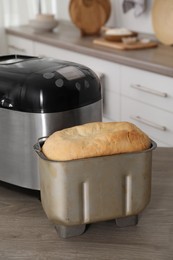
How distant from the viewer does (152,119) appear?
2.62 m

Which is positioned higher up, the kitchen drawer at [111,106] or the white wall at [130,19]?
Answer: the white wall at [130,19]

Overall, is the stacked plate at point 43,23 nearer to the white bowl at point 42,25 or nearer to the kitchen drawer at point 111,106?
the white bowl at point 42,25

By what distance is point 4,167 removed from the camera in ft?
3.73

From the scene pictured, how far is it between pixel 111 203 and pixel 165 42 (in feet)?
7.11

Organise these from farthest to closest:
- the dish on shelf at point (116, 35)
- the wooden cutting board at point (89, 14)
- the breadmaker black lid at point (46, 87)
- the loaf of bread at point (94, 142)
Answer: the wooden cutting board at point (89, 14) < the dish on shelf at point (116, 35) < the breadmaker black lid at point (46, 87) < the loaf of bread at point (94, 142)

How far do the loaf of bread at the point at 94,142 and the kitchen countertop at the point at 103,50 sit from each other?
1.46 metres

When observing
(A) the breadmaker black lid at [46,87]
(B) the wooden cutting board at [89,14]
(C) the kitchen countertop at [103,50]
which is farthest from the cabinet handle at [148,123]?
(A) the breadmaker black lid at [46,87]

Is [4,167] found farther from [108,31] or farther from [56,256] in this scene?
[108,31]

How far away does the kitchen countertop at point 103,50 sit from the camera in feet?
8.20

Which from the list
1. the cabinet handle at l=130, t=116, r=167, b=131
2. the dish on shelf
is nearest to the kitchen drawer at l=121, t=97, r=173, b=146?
the cabinet handle at l=130, t=116, r=167, b=131

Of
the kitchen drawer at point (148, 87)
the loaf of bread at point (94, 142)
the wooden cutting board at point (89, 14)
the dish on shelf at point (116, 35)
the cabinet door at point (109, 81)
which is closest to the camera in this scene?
the loaf of bread at point (94, 142)

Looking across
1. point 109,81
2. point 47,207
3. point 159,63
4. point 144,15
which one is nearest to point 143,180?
point 47,207

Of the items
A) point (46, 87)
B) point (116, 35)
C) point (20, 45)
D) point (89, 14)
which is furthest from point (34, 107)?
point (20, 45)

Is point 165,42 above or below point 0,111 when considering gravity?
below
